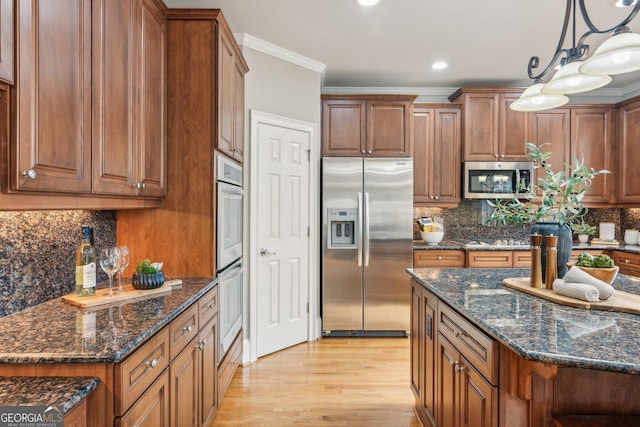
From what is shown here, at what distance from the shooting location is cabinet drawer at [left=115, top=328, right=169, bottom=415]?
3.68 feet

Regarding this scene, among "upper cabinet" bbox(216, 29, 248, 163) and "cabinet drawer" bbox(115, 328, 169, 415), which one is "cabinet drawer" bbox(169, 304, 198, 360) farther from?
"upper cabinet" bbox(216, 29, 248, 163)

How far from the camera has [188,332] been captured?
5.78ft

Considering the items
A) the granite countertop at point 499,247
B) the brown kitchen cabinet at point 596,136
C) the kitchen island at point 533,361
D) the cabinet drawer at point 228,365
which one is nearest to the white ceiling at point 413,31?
the brown kitchen cabinet at point 596,136

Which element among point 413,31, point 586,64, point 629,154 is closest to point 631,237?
point 629,154

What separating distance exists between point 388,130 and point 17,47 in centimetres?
332

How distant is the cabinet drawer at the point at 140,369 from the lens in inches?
44.1

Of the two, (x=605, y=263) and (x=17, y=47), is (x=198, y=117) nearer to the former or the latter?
(x=17, y=47)

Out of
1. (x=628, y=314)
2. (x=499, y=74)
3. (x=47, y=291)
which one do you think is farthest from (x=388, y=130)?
(x=47, y=291)

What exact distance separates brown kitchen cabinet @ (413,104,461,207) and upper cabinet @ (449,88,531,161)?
13 centimetres

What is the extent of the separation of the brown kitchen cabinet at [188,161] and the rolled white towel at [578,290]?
1.87m

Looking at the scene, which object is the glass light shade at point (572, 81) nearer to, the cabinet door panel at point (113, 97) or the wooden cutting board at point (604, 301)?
the wooden cutting board at point (604, 301)

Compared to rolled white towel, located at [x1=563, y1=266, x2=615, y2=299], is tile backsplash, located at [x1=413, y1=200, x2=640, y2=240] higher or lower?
higher

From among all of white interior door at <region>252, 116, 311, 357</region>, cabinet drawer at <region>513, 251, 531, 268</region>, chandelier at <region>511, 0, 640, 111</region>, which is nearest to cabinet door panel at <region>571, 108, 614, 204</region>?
cabinet drawer at <region>513, 251, 531, 268</region>

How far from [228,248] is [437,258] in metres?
2.33
